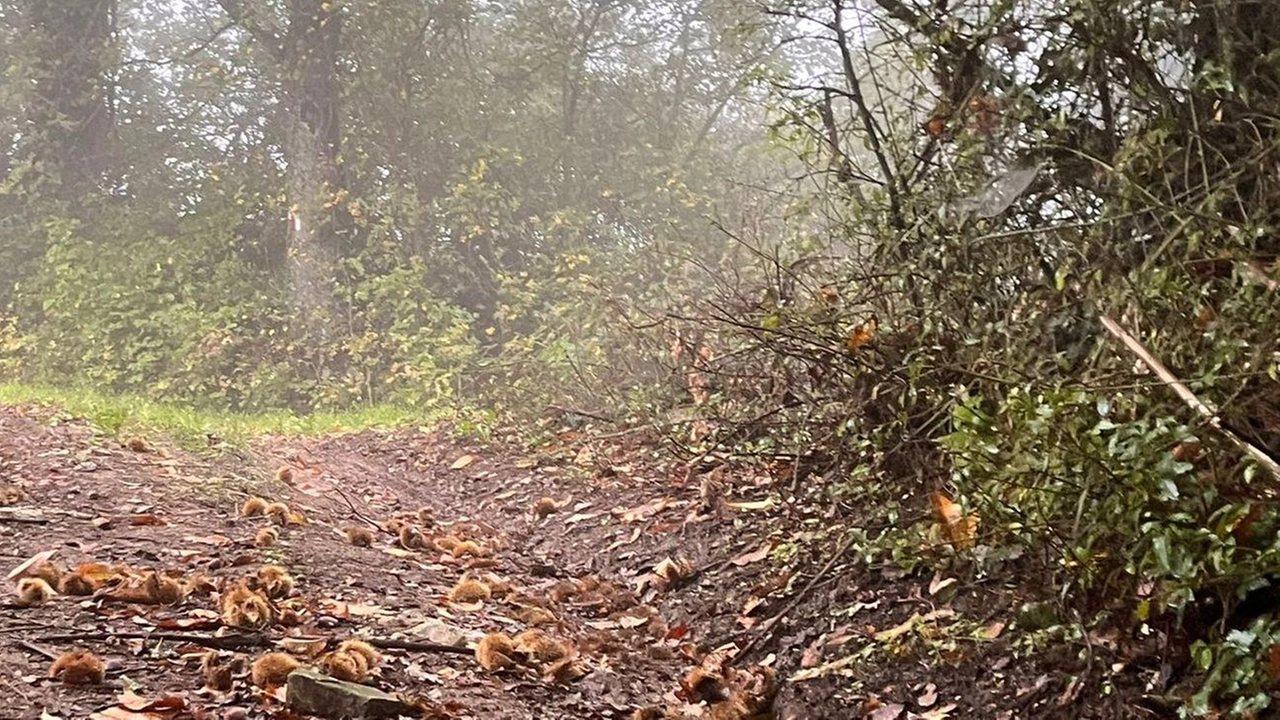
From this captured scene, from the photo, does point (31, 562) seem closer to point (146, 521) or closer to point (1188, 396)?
point (146, 521)

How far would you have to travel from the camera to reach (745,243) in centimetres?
355

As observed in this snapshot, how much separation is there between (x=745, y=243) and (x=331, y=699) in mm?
2137

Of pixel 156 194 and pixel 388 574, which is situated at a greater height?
pixel 156 194

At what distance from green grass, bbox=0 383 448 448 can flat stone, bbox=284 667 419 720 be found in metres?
4.01

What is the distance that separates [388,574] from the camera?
3221 millimetres

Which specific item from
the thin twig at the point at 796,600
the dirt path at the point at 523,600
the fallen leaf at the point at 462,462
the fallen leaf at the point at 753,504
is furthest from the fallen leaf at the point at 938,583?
the fallen leaf at the point at 462,462

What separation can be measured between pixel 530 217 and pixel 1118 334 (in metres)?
11.6

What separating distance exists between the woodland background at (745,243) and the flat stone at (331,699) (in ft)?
4.41

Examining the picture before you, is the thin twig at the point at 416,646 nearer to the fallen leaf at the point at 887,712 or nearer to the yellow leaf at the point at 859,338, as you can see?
the fallen leaf at the point at 887,712

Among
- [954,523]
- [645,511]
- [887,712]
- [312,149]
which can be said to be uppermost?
[312,149]

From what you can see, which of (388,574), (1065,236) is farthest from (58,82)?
(1065,236)

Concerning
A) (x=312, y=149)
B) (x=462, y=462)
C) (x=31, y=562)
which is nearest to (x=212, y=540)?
(x=31, y=562)

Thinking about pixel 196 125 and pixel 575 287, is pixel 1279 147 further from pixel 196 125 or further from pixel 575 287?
pixel 196 125

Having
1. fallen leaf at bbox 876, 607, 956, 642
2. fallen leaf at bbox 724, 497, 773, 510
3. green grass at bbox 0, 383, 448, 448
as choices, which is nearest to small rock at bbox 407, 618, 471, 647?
fallen leaf at bbox 876, 607, 956, 642
